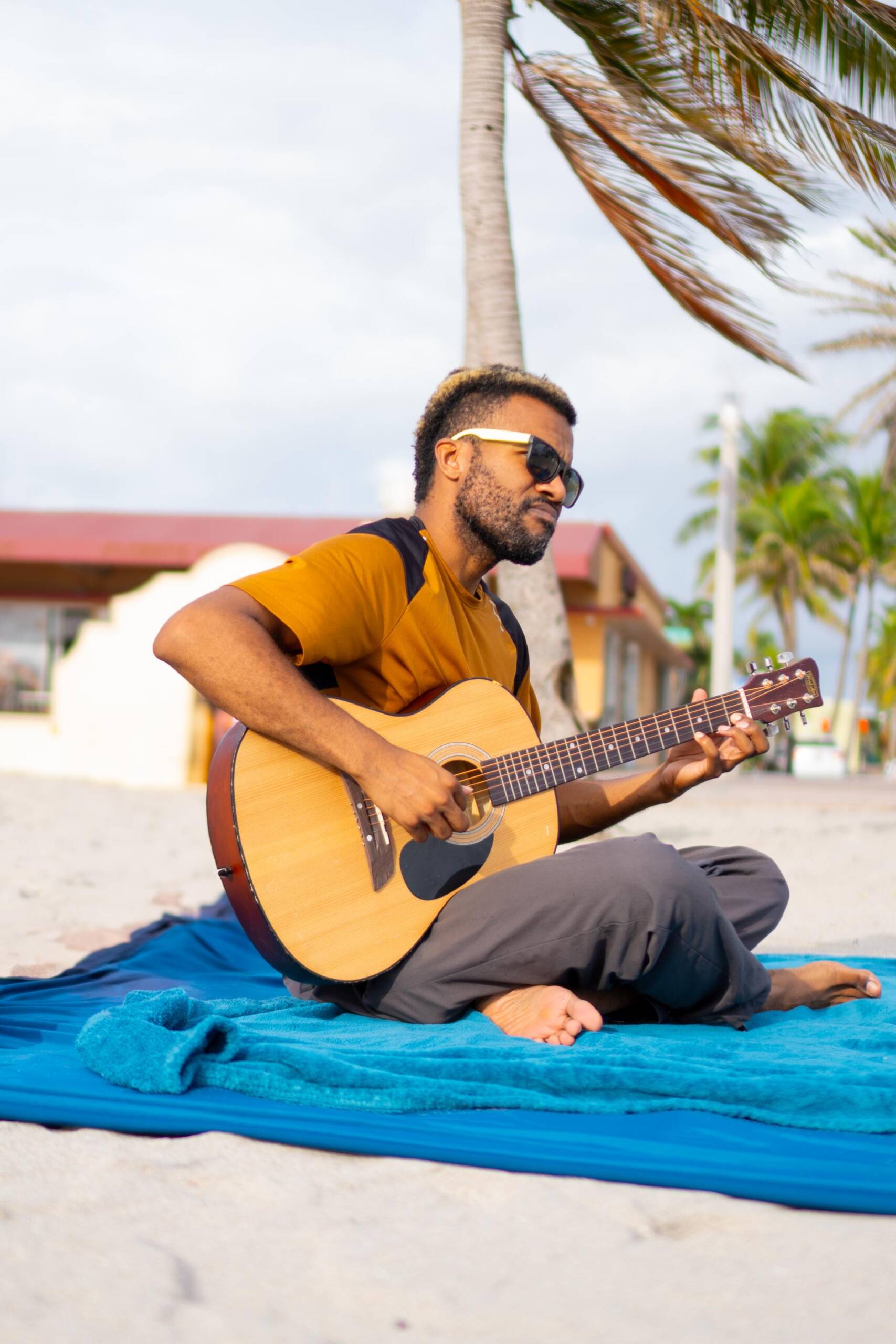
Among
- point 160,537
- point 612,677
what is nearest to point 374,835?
point 160,537

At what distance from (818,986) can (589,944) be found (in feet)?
2.98

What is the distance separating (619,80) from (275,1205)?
6.51 m

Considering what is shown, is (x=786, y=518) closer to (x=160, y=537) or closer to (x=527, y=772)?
(x=160, y=537)

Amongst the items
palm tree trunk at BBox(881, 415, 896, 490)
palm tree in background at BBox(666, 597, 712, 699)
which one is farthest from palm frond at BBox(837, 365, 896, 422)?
palm tree in background at BBox(666, 597, 712, 699)

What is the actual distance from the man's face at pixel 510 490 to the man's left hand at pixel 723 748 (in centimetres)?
61

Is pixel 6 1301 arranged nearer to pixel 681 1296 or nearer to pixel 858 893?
pixel 681 1296

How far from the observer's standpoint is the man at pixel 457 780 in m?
2.49

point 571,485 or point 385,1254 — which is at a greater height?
point 571,485

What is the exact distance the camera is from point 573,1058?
7.51ft

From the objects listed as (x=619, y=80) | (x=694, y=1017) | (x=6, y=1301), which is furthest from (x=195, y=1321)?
(x=619, y=80)

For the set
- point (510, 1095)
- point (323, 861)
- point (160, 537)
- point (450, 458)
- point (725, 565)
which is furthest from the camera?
point (725, 565)

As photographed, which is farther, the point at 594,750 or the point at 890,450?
the point at 890,450

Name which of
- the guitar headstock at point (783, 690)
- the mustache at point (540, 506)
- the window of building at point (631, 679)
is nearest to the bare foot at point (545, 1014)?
the guitar headstock at point (783, 690)

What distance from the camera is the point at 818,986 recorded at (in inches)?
120
